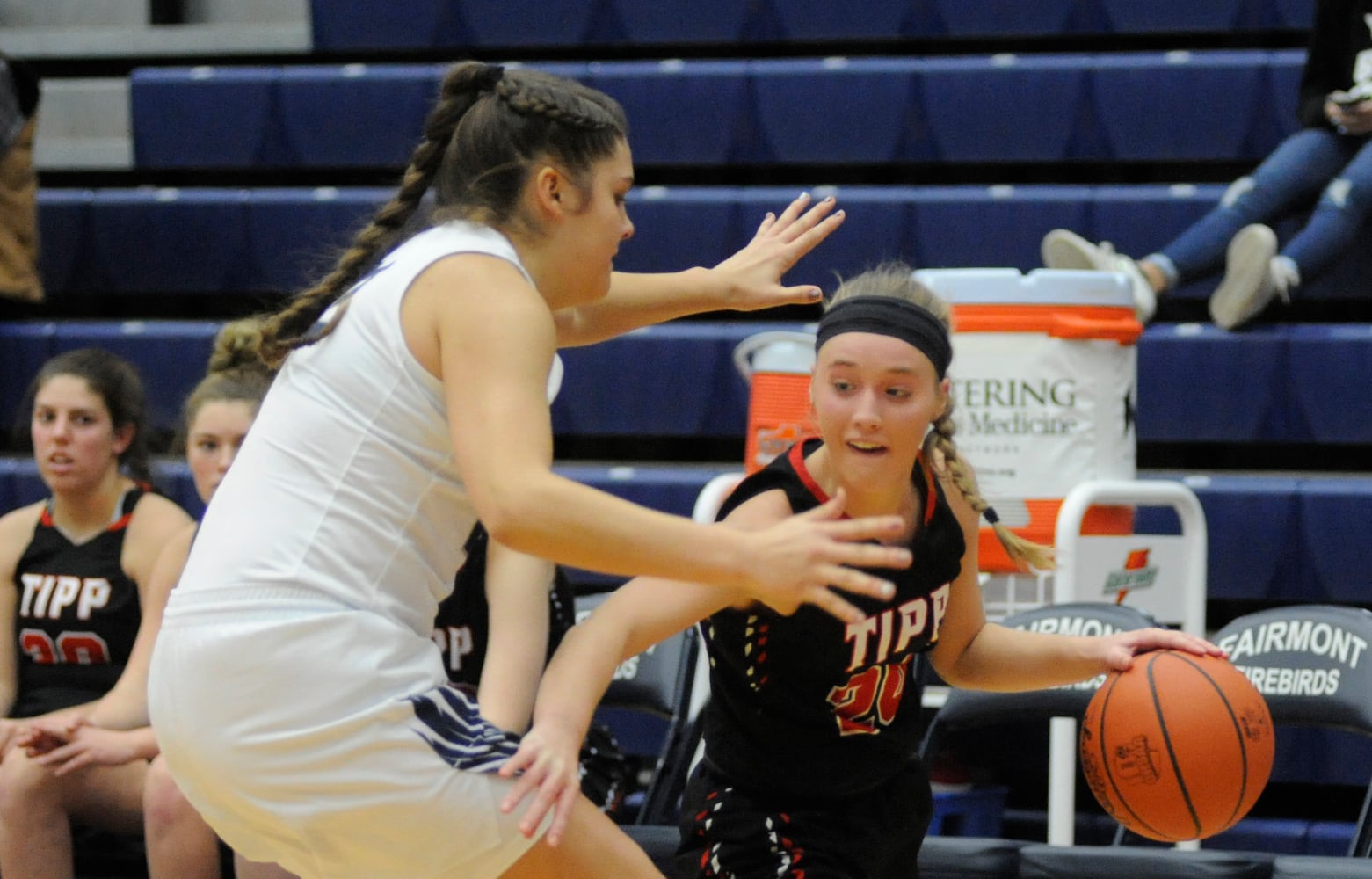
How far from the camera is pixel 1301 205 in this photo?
476cm

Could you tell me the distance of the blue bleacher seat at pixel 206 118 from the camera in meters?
5.88

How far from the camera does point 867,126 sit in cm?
543

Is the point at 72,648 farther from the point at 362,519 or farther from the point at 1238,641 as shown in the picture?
the point at 1238,641

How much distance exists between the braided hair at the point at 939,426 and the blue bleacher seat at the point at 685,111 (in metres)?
3.02

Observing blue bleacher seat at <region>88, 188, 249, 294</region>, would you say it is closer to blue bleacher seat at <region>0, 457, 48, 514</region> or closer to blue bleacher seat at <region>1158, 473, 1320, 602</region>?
blue bleacher seat at <region>0, 457, 48, 514</region>

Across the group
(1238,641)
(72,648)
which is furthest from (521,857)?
(72,648)

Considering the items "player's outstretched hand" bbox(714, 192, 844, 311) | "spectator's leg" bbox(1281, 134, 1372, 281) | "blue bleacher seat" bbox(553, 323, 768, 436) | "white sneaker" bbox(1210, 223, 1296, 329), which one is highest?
"spectator's leg" bbox(1281, 134, 1372, 281)

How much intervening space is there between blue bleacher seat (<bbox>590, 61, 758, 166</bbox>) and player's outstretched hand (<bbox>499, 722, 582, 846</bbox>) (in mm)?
3895

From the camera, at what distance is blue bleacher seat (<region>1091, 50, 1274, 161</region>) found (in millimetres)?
5152

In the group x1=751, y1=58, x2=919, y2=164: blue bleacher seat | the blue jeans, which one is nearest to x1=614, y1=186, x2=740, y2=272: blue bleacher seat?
x1=751, y1=58, x2=919, y2=164: blue bleacher seat

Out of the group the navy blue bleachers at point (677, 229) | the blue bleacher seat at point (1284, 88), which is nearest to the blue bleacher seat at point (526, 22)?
the navy blue bleachers at point (677, 229)

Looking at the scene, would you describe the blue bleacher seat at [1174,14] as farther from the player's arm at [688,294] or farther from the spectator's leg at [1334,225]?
the player's arm at [688,294]

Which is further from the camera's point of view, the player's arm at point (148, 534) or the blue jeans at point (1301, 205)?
Answer: the blue jeans at point (1301, 205)

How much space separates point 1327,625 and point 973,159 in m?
2.64
